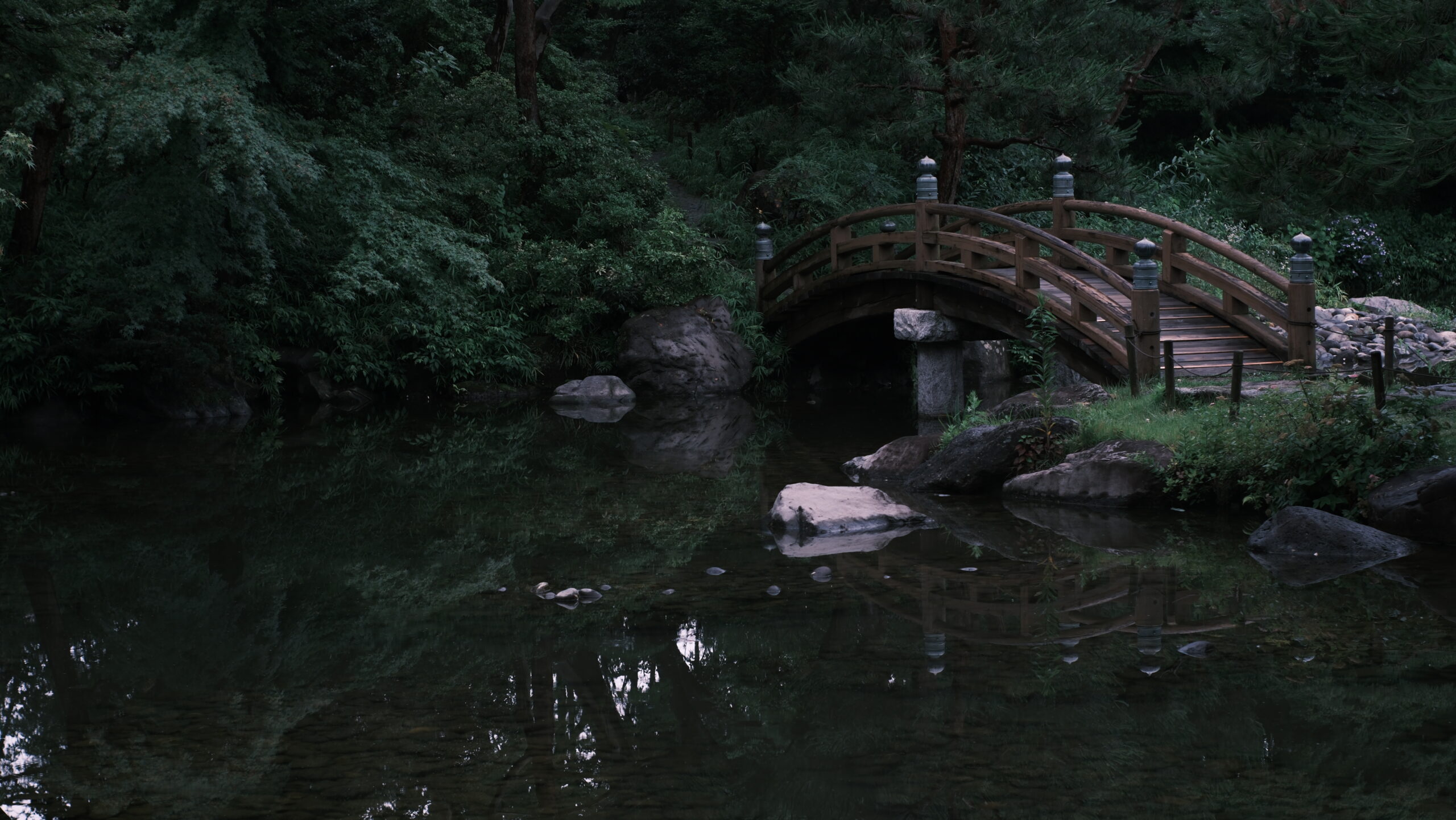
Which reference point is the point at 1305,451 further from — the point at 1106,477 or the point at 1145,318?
the point at 1145,318

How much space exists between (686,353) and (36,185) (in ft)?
28.7

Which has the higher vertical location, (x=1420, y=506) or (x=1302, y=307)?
(x=1302, y=307)

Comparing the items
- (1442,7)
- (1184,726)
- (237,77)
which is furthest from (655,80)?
(1184,726)

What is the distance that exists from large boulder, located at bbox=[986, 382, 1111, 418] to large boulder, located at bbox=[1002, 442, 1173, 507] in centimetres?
123

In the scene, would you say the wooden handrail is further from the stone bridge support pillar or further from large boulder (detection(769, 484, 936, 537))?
large boulder (detection(769, 484, 936, 537))

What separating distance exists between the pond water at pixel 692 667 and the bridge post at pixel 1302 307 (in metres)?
3.28

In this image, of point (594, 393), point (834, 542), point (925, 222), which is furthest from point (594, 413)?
point (834, 542)

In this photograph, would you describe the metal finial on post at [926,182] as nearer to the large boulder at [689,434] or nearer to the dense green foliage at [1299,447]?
the large boulder at [689,434]

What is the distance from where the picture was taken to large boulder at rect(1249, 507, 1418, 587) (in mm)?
7637

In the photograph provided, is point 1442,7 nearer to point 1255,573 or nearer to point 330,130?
point 1255,573

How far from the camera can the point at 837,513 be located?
920cm

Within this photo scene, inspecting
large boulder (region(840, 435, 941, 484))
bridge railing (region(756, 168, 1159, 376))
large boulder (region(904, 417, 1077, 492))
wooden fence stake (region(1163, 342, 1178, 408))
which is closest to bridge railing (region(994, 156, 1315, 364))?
bridge railing (region(756, 168, 1159, 376))

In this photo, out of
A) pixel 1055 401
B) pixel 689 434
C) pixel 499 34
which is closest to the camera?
pixel 1055 401

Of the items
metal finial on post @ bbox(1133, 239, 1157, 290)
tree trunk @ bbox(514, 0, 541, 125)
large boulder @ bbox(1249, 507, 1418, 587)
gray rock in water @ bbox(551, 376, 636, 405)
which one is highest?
tree trunk @ bbox(514, 0, 541, 125)
